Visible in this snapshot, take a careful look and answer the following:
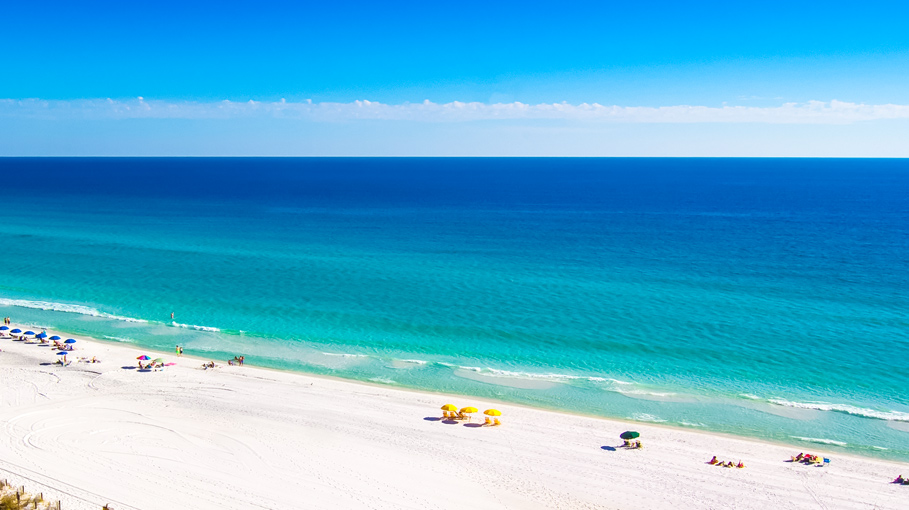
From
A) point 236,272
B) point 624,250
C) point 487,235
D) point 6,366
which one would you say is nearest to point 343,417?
point 6,366

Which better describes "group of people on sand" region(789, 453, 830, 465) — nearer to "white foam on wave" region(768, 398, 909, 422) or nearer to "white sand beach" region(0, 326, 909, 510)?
"white sand beach" region(0, 326, 909, 510)

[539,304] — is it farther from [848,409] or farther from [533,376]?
[848,409]

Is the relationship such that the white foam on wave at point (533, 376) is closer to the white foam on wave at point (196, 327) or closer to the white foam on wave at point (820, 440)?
the white foam on wave at point (820, 440)

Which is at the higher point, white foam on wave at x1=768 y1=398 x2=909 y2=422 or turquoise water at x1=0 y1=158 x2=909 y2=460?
turquoise water at x1=0 y1=158 x2=909 y2=460

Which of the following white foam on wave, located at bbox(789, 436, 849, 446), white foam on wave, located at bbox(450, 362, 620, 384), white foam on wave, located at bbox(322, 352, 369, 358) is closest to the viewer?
white foam on wave, located at bbox(789, 436, 849, 446)

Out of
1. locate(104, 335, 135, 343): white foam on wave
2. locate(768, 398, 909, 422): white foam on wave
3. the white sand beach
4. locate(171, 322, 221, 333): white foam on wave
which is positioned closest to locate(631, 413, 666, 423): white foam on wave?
the white sand beach

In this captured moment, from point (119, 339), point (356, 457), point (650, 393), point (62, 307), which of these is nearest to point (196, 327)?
point (119, 339)

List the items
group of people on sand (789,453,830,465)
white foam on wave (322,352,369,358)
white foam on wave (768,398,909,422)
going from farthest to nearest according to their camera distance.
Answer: white foam on wave (322,352,369,358), white foam on wave (768,398,909,422), group of people on sand (789,453,830,465)

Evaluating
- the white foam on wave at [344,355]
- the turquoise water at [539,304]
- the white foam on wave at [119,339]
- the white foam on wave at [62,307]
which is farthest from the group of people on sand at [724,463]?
the white foam on wave at [62,307]
